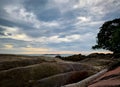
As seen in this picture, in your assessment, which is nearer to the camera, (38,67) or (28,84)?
(28,84)

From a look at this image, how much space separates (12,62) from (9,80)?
1.60 meters

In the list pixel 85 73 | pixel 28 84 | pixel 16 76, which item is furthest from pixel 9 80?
pixel 85 73

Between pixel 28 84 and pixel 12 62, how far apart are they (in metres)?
2.12

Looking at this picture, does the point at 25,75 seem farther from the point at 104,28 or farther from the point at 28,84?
the point at 104,28

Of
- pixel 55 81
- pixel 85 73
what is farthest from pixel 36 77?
pixel 85 73

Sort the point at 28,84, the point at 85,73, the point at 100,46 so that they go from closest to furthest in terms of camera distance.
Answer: the point at 28,84
the point at 85,73
the point at 100,46

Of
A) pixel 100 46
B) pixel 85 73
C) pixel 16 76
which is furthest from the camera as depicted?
pixel 100 46

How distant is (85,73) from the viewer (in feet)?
21.9

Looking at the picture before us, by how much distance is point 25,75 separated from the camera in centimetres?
631

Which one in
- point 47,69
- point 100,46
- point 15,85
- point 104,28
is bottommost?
point 15,85

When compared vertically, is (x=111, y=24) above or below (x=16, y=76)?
above

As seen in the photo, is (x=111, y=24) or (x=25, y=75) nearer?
(x=25, y=75)

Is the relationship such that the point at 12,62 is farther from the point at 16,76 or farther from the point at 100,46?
the point at 100,46

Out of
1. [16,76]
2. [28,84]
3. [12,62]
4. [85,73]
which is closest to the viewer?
[28,84]
